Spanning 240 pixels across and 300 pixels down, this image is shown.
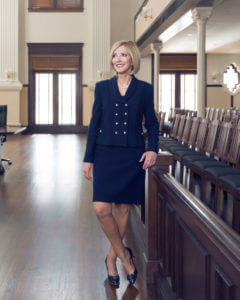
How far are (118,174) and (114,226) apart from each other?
1.20ft

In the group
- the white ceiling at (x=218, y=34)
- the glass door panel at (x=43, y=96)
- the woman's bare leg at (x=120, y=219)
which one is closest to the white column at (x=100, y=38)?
the glass door panel at (x=43, y=96)

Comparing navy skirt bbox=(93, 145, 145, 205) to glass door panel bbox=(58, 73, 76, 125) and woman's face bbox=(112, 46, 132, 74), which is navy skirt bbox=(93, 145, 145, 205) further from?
glass door panel bbox=(58, 73, 76, 125)

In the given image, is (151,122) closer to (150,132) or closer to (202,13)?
(150,132)

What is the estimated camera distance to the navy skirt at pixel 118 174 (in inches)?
111

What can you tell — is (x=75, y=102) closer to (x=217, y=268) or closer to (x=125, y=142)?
(x=125, y=142)

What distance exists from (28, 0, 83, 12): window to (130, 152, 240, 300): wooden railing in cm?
1606

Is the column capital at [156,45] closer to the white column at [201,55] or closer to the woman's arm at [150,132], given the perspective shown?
the white column at [201,55]

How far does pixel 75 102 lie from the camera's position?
19.0 metres

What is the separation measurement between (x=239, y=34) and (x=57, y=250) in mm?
14225

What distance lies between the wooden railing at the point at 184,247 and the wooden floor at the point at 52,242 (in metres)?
0.26

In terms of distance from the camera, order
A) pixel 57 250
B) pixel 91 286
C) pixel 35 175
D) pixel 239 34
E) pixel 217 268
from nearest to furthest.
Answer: pixel 217 268 < pixel 91 286 < pixel 57 250 < pixel 35 175 < pixel 239 34

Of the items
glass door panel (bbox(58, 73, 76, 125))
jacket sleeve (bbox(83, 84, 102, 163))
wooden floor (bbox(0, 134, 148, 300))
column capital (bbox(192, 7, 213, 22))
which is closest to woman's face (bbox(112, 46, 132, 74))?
jacket sleeve (bbox(83, 84, 102, 163))

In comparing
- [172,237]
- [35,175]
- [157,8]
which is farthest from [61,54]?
[172,237]

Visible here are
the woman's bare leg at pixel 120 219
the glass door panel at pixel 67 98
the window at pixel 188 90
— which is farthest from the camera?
the window at pixel 188 90
